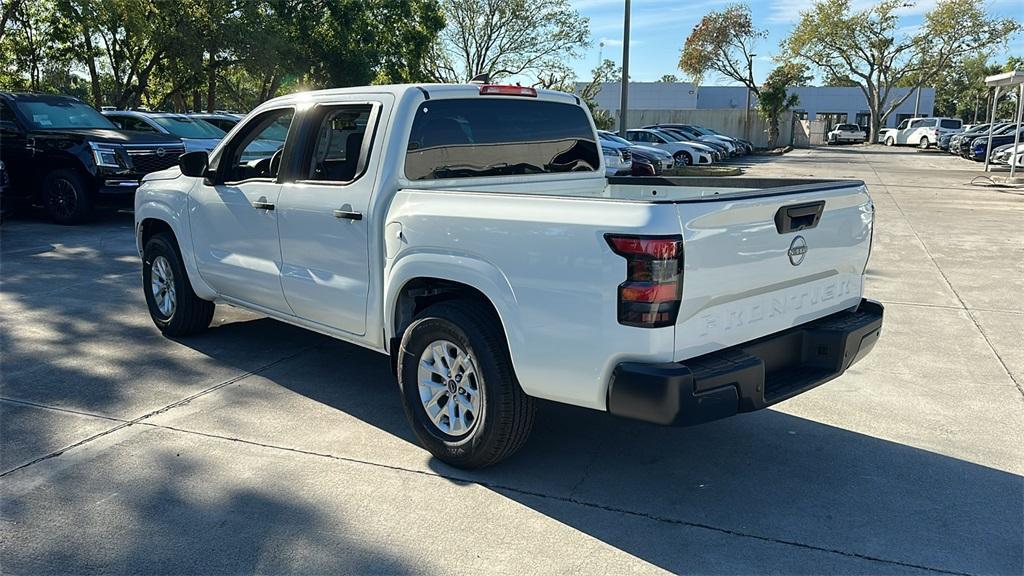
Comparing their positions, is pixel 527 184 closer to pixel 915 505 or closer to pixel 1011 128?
Result: pixel 915 505

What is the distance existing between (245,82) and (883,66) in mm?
42195

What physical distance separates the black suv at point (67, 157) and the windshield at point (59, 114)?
0.04ft

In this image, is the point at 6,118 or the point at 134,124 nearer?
the point at 6,118

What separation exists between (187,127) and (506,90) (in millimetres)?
12155

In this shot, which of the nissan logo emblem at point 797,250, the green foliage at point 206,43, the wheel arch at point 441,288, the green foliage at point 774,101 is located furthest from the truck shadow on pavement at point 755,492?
the green foliage at point 774,101

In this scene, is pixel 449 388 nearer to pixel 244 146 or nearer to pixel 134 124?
pixel 244 146

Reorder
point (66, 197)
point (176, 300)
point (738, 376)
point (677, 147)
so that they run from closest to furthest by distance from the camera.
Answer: point (738, 376)
point (176, 300)
point (66, 197)
point (677, 147)

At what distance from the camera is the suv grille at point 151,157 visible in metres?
12.1

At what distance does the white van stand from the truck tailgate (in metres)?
47.1

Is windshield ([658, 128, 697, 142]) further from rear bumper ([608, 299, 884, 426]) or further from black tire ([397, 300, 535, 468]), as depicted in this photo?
black tire ([397, 300, 535, 468])

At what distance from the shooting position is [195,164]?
5551 millimetres

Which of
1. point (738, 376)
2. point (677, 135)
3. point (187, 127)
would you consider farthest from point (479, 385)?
point (677, 135)

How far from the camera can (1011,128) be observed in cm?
3331

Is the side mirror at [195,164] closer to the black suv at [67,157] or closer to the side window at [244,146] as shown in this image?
the side window at [244,146]
